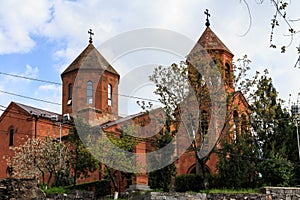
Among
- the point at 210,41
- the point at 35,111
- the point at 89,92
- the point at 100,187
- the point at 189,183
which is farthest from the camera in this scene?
the point at 89,92

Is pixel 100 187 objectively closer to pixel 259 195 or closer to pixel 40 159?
pixel 40 159

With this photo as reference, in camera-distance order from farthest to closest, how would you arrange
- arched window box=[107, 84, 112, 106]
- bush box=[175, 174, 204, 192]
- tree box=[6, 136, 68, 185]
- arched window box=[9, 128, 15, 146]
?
arched window box=[107, 84, 112, 106] → arched window box=[9, 128, 15, 146] → tree box=[6, 136, 68, 185] → bush box=[175, 174, 204, 192]

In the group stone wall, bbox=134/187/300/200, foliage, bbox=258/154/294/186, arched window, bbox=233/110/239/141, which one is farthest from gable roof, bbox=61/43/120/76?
stone wall, bbox=134/187/300/200

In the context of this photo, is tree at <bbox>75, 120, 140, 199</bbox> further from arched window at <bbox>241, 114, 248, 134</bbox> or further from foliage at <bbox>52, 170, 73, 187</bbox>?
arched window at <bbox>241, 114, 248, 134</bbox>

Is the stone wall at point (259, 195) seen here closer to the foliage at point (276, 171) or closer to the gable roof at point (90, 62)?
the foliage at point (276, 171)

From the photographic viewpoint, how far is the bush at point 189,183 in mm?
21844

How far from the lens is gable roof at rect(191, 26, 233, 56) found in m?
26.5

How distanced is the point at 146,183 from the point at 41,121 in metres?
13.3

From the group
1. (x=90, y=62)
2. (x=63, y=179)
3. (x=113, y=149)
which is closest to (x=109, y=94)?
(x=90, y=62)

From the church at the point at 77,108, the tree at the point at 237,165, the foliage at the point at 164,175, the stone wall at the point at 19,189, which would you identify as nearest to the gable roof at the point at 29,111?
the church at the point at 77,108

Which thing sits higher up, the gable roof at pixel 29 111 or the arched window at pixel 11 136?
the gable roof at pixel 29 111

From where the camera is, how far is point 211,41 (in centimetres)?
2709

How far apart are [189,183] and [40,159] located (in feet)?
32.4

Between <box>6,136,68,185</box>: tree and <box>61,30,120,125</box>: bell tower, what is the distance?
5.24 meters
